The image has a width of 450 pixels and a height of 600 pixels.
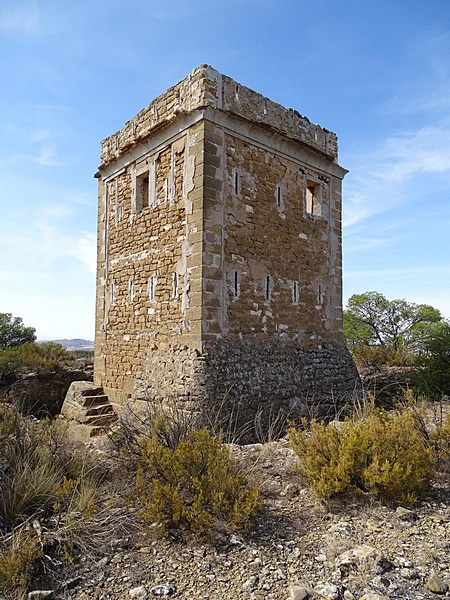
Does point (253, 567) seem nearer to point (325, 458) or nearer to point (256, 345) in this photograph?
point (325, 458)

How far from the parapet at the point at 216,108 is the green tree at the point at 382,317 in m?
15.7

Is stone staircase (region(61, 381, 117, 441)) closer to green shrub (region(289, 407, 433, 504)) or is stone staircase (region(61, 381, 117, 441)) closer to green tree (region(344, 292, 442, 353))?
green shrub (region(289, 407, 433, 504))

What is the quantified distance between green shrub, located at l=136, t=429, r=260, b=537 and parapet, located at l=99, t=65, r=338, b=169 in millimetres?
5981

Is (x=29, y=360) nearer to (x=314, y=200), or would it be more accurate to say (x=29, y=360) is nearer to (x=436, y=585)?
(x=314, y=200)

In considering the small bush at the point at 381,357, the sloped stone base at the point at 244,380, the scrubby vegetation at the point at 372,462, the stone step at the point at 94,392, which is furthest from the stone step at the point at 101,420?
the small bush at the point at 381,357

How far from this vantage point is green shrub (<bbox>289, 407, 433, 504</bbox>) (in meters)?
4.20

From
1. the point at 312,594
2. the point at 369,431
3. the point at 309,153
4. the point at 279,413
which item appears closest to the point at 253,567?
the point at 312,594

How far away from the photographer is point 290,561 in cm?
343

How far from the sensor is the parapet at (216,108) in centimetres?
793

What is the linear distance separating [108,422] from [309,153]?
7220mm

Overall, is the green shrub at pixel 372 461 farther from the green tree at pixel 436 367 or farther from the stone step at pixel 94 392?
the stone step at pixel 94 392

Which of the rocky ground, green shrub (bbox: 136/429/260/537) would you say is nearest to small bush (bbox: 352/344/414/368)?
the rocky ground

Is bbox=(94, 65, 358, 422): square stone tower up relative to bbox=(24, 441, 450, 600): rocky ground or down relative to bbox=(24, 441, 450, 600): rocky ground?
up

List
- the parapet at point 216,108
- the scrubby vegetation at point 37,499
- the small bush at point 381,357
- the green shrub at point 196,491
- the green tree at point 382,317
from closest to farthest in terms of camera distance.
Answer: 1. the scrubby vegetation at point 37,499
2. the green shrub at point 196,491
3. the parapet at point 216,108
4. the small bush at point 381,357
5. the green tree at point 382,317
